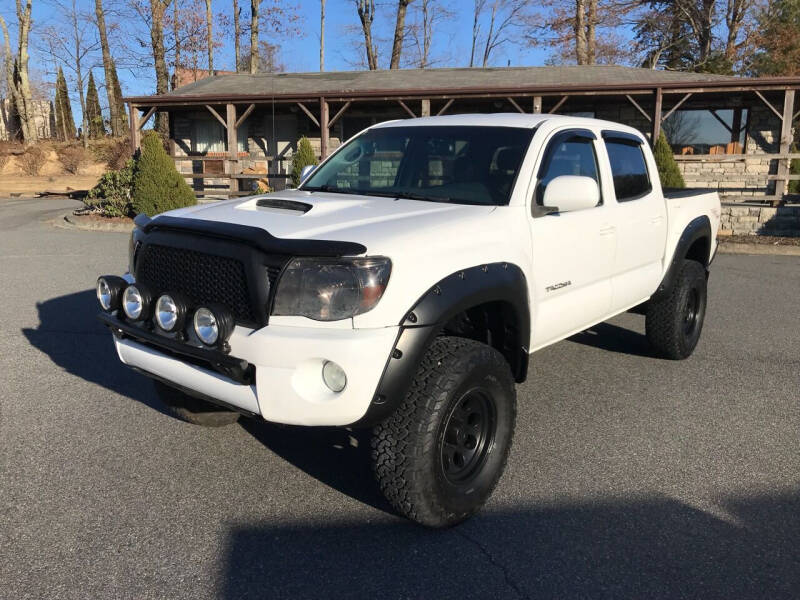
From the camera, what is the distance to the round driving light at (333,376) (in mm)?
2668

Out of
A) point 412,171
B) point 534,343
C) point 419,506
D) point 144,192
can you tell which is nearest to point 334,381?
point 419,506

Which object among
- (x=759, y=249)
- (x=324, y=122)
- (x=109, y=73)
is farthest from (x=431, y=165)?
(x=109, y=73)

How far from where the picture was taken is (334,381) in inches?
106

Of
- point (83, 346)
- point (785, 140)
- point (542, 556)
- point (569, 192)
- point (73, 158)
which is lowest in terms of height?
point (542, 556)

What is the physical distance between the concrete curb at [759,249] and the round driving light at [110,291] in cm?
1208

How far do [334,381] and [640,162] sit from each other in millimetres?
3458

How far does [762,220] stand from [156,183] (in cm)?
1386

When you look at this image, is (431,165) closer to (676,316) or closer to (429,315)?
(429,315)

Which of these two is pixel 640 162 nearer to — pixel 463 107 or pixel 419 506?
A: pixel 419 506

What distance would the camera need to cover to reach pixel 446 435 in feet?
10.1

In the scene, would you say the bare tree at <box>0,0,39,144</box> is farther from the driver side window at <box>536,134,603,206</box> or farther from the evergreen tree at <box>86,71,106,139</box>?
the driver side window at <box>536,134,603,206</box>

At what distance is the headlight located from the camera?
2.69m

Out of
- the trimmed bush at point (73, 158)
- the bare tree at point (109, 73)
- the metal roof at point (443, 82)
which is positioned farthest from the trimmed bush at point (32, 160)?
the metal roof at point (443, 82)

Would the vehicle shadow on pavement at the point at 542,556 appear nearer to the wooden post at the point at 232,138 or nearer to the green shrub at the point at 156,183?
the green shrub at the point at 156,183
